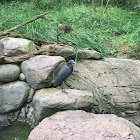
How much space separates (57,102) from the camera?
3.17 meters

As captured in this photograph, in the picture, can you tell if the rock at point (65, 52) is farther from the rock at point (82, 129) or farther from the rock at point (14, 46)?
the rock at point (82, 129)

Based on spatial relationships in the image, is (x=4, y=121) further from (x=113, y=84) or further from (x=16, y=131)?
(x=113, y=84)

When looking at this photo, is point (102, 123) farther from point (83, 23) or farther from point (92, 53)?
point (83, 23)

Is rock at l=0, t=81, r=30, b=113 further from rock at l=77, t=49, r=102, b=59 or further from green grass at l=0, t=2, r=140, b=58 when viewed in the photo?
green grass at l=0, t=2, r=140, b=58

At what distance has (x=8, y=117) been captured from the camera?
3.76m

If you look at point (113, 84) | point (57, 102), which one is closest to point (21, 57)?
point (57, 102)

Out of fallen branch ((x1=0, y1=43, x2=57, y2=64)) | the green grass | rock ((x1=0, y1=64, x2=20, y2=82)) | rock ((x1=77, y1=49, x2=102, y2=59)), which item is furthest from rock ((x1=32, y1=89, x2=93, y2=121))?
the green grass

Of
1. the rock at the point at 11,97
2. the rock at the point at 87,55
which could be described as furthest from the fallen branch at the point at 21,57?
the rock at the point at 87,55

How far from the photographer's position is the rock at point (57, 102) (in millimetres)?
3179

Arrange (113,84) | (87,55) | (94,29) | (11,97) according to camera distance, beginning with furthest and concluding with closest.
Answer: (94,29), (87,55), (113,84), (11,97)

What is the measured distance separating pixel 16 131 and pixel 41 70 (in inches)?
46.2

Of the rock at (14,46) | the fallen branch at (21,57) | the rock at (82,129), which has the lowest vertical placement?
the rock at (82,129)

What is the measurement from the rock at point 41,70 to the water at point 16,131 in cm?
75

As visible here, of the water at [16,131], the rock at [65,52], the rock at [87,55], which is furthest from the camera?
the rock at [87,55]
